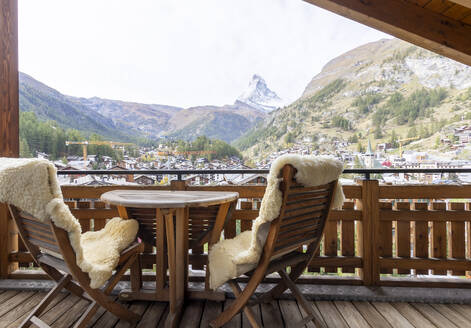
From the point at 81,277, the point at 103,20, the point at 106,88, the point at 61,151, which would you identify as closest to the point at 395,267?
the point at 81,277

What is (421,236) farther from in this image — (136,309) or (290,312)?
(136,309)

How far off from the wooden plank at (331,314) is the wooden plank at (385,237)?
1.90 feet

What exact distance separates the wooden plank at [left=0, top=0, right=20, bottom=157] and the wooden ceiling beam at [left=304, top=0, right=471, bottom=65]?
258 centimetres

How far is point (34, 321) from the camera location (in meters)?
1.46

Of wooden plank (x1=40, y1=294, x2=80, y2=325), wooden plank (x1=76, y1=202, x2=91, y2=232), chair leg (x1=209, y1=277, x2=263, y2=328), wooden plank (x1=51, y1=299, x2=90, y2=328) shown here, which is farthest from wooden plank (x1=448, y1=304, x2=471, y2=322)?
wooden plank (x1=76, y1=202, x2=91, y2=232)

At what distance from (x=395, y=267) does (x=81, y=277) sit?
84.2 inches

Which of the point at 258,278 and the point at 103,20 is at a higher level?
the point at 103,20

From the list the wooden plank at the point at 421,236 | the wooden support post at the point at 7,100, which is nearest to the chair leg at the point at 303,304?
the wooden plank at the point at 421,236

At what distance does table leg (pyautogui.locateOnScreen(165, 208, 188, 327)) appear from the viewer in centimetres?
151

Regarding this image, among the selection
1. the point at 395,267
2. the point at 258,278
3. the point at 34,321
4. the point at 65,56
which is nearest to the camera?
the point at 258,278

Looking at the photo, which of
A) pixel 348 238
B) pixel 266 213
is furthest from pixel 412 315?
pixel 266 213

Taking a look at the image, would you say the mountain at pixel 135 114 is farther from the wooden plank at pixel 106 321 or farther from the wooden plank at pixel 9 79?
the wooden plank at pixel 106 321

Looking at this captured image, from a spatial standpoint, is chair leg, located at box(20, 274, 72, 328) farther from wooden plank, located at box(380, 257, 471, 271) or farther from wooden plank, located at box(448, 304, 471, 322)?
wooden plank, located at box(448, 304, 471, 322)

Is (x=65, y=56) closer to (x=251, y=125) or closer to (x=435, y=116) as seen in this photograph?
(x=251, y=125)
